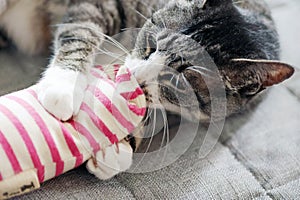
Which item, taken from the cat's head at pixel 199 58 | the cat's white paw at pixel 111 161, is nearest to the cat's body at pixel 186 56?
the cat's head at pixel 199 58

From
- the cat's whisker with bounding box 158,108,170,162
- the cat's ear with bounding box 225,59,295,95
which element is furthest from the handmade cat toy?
the cat's ear with bounding box 225,59,295,95

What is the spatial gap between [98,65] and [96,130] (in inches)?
11.8

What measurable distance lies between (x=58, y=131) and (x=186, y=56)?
13.0 inches

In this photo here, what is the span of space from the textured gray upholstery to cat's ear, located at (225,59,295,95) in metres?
0.17

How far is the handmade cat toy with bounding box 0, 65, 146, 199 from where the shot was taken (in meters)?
0.81

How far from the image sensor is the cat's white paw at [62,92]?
0.91 m

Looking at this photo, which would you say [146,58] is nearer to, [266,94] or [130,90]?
[130,90]

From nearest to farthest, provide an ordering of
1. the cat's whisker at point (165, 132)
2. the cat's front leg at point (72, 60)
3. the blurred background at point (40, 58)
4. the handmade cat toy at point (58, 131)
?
the handmade cat toy at point (58, 131) < the cat's front leg at point (72, 60) < the cat's whisker at point (165, 132) < the blurred background at point (40, 58)

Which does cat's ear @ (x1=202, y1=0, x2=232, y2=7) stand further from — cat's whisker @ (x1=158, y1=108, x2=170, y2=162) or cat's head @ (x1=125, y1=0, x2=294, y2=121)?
cat's whisker @ (x1=158, y1=108, x2=170, y2=162)

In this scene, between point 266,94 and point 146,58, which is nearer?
point 146,58

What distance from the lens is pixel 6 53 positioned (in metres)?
1.35

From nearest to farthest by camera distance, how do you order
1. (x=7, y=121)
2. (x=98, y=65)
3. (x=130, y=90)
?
(x=7, y=121) → (x=130, y=90) → (x=98, y=65)

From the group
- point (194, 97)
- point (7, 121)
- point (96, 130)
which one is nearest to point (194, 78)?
point (194, 97)

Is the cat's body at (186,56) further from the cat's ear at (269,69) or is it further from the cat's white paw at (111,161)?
the cat's white paw at (111,161)
